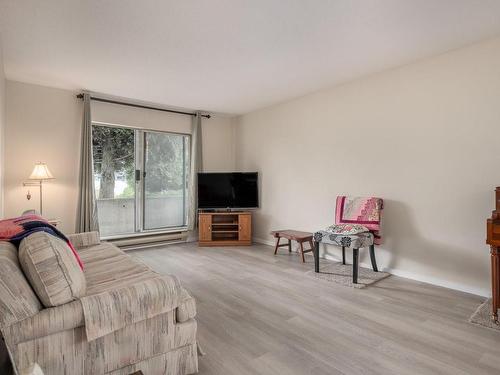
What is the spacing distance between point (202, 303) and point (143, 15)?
2.50m

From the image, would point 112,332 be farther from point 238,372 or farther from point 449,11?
point 449,11

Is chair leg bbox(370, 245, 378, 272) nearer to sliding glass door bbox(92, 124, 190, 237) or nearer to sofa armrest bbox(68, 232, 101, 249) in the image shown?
sofa armrest bbox(68, 232, 101, 249)

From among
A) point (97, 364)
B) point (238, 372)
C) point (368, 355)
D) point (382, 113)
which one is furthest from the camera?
point (382, 113)

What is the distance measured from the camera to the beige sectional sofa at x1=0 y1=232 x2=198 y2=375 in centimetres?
134

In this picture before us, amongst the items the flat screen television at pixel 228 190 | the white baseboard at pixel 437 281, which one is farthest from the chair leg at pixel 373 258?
the flat screen television at pixel 228 190

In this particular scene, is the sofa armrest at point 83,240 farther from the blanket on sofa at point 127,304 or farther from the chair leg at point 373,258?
the chair leg at point 373,258

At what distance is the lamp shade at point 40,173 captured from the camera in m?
3.77

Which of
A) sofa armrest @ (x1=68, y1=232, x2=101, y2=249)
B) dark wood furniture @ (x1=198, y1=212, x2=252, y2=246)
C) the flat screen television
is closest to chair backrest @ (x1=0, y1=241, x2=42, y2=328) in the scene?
sofa armrest @ (x1=68, y1=232, x2=101, y2=249)

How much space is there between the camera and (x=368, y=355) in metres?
1.94

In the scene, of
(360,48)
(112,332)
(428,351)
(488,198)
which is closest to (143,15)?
(360,48)

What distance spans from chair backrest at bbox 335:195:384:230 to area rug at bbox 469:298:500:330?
118 cm

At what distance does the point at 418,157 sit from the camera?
3352mm

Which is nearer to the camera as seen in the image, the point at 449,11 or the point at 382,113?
the point at 449,11

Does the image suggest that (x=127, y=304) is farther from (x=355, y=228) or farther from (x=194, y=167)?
(x=194, y=167)
